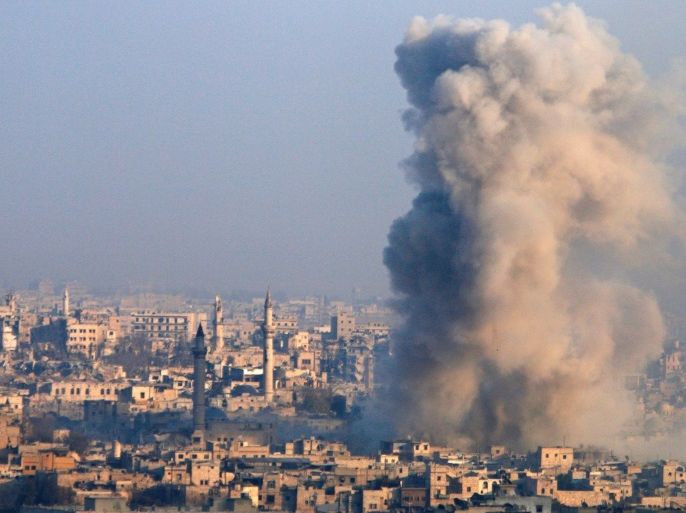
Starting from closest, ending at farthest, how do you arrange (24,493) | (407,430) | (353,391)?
(24,493)
(407,430)
(353,391)

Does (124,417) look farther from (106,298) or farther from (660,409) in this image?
(106,298)

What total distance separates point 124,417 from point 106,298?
7782 centimetres

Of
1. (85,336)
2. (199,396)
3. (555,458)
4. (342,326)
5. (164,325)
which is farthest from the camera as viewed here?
(164,325)

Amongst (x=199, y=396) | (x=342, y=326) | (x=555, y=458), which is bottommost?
(x=555, y=458)

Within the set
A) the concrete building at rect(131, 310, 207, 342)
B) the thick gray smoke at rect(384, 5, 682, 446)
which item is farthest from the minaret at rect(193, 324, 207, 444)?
the concrete building at rect(131, 310, 207, 342)

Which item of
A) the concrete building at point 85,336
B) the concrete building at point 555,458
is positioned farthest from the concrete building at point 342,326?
the concrete building at point 555,458

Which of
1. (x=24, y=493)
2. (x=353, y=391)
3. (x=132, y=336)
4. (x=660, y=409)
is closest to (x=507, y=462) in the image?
(x=24, y=493)

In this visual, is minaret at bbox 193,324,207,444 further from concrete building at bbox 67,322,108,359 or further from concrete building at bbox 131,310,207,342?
concrete building at bbox 131,310,207,342

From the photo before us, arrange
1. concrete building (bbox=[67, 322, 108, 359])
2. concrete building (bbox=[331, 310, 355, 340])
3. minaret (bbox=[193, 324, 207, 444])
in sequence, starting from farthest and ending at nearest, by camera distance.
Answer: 1. concrete building (bbox=[331, 310, 355, 340])
2. concrete building (bbox=[67, 322, 108, 359])
3. minaret (bbox=[193, 324, 207, 444])

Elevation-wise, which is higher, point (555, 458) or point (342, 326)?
point (342, 326)

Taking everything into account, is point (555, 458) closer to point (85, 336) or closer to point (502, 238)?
point (502, 238)

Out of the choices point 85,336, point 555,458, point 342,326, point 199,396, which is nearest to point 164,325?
point 342,326

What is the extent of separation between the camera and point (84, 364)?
88.1 m

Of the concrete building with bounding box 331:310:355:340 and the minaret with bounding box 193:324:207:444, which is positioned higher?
the concrete building with bounding box 331:310:355:340
